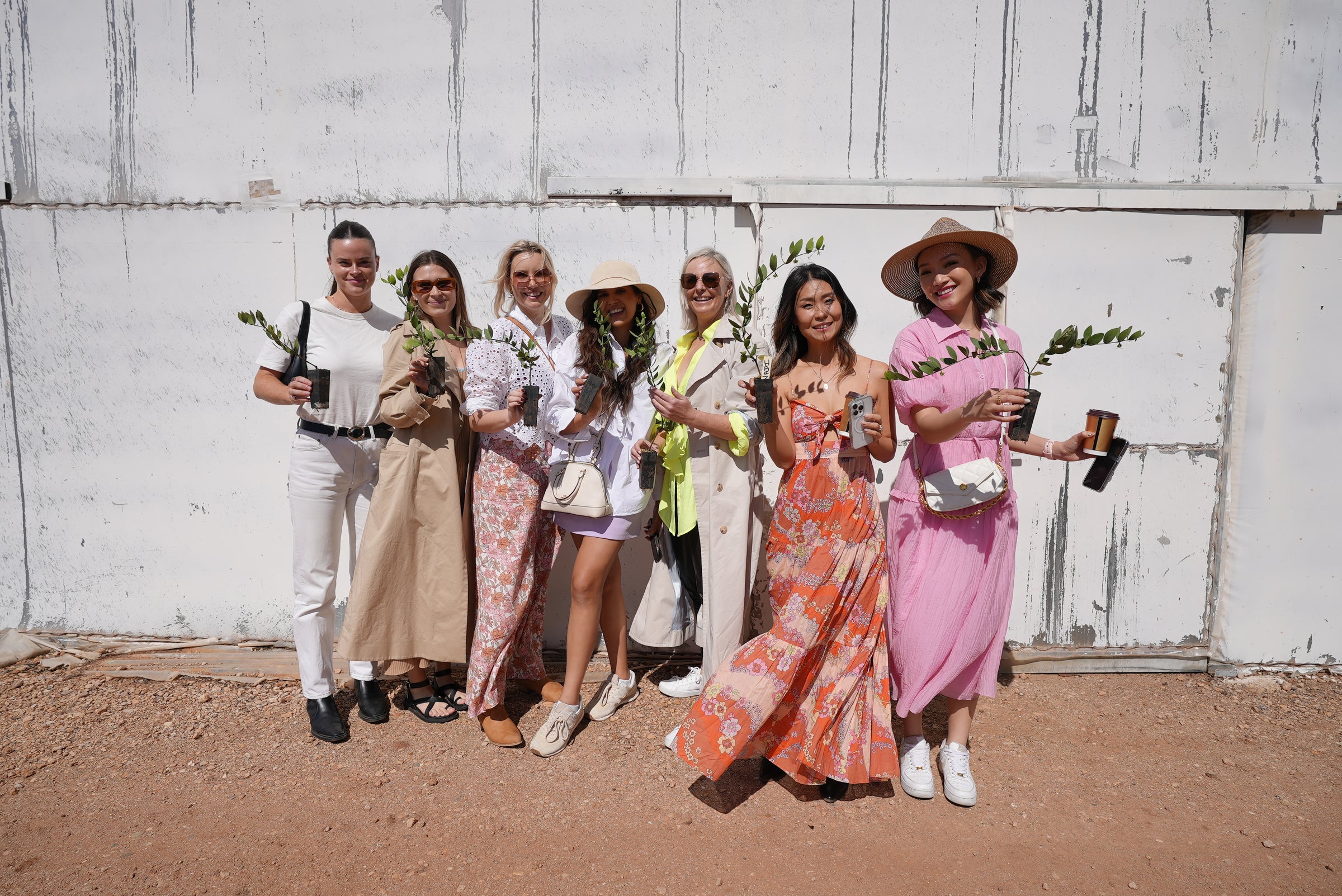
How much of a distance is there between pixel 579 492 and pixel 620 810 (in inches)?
49.4

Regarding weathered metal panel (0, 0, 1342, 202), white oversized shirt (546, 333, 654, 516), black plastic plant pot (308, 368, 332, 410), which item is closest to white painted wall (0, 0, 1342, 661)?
weathered metal panel (0, 0, 1342, 202)

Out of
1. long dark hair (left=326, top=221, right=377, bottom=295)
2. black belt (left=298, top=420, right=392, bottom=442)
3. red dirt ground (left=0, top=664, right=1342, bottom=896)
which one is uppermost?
long dark hair (left=326, top=221, right=377, bottom=295)

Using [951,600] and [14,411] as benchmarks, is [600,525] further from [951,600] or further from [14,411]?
[14,411]

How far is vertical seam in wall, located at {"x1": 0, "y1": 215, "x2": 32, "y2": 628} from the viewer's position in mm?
4121

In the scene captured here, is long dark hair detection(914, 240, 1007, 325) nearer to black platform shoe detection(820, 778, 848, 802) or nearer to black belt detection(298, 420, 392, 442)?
black platform shoe detection(820, 778, 848, 802)

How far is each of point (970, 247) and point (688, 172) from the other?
66.9 inches

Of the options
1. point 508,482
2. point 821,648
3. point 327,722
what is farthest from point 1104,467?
point 327,722

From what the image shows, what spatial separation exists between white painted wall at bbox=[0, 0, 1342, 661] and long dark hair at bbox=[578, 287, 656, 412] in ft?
3.19

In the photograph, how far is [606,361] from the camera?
10.1 ft

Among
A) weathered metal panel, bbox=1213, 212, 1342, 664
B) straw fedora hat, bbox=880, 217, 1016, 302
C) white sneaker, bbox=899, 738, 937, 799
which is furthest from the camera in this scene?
weathered metal panel, bbox=1213, 212, 1342, 664

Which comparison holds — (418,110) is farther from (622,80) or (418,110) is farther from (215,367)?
(215,367)

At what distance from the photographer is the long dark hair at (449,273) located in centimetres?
312

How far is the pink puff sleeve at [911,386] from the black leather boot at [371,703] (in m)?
2.72

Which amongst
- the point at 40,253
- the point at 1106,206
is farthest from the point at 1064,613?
the point at 40,253
